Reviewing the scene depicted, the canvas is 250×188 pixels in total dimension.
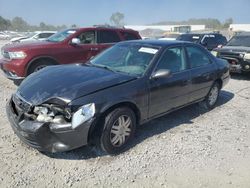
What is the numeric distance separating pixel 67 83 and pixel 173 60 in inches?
79.0

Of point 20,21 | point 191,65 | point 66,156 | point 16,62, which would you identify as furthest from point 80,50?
point 20,21

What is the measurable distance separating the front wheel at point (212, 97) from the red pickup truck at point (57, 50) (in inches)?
145

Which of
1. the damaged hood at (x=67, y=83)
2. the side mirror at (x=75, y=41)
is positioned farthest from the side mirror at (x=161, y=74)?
the side mirror at (x=75, y=41)

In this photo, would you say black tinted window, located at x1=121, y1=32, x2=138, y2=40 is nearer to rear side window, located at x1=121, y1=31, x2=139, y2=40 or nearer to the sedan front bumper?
rear side window, located at x1=121, y1=31, x2=139, y2=40

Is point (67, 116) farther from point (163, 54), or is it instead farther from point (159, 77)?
point (163, 54)

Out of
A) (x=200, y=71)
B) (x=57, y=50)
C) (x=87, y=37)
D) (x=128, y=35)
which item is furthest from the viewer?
(x=128, y=35)

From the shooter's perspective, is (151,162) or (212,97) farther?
(212,97)

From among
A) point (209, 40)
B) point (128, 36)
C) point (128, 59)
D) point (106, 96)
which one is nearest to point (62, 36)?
point (128, 36)

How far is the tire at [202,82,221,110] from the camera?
5.81 m

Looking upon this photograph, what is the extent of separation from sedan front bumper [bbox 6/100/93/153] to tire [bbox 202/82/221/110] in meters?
3.42

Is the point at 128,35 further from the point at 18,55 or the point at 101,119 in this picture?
the point at 101,119

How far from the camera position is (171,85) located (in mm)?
4395

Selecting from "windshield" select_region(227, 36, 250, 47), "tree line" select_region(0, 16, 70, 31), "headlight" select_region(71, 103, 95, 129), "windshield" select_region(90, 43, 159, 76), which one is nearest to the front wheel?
Answer: "windshield" select_region(90, 43, 159, 76)

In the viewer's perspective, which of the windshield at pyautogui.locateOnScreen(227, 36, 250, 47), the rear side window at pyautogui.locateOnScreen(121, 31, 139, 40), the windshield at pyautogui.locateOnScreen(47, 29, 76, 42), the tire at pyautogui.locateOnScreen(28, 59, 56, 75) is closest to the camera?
A: the tire at pyautogui.locateOnScreen(28, 59, 56, 75)
